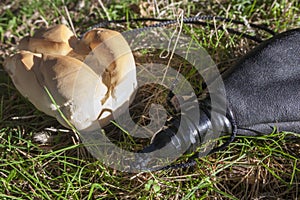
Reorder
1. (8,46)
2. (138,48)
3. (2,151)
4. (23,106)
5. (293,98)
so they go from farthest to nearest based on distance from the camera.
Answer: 1. (8,46)
2. (138,48)
3. (23,106)
4. (2,151)
5. (293,98)

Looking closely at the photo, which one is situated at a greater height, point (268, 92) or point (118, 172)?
point (268, 92)

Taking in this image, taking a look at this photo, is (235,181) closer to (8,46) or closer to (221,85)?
(221,85)

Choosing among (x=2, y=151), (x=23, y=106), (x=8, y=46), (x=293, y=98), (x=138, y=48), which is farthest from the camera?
(x=8, y=46)

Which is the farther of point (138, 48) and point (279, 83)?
point (138, 48)

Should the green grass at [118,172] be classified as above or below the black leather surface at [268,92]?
below

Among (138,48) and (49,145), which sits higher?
(138,48)

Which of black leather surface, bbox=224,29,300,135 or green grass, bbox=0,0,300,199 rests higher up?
black leather surface, bbox=224,29,300,135

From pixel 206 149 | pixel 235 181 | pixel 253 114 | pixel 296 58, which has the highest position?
pixel 296 58

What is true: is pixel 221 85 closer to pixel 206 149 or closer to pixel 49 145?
pixel 206 149

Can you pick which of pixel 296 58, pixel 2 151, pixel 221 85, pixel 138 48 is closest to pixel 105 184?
pixel 2 151
